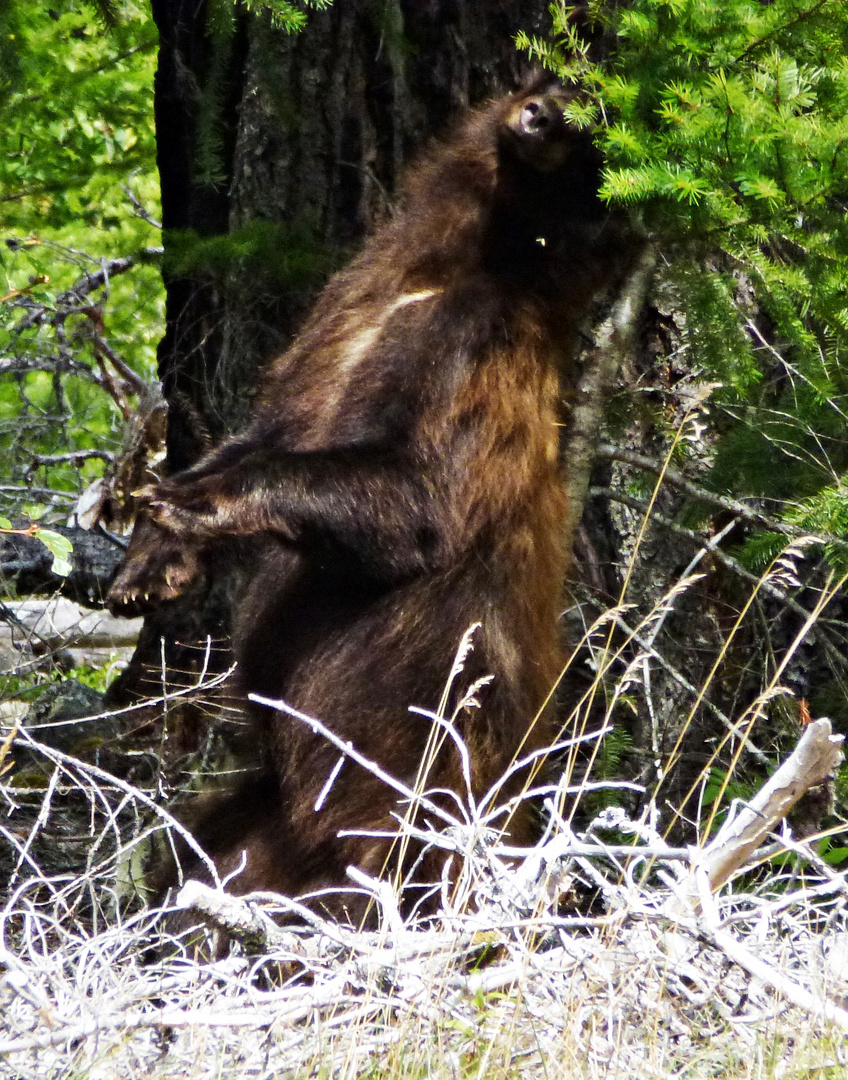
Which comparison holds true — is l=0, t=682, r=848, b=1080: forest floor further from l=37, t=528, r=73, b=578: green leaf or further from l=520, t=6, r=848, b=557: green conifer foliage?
l=520, t=6, r=848, b=557: green conifer foliage

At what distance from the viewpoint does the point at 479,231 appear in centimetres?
367

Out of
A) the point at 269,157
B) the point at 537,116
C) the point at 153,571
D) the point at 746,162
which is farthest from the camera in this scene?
the point at 269,157

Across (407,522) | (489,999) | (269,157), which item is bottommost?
(489,999)

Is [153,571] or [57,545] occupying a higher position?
[57,545]

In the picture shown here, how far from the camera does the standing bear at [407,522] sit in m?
3.30

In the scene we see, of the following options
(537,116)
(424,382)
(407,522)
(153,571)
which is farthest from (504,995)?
(537,116)

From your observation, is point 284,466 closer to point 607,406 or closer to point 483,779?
point 483,779

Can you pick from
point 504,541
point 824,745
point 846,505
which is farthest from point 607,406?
point 824,745

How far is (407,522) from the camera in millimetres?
3305

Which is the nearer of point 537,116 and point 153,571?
point 153,571

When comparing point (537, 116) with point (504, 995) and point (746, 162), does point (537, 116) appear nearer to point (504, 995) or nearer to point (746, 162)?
point (746, 162)

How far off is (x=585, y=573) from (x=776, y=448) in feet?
3.29

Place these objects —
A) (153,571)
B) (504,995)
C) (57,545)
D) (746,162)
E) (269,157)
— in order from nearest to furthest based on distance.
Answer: (504,995) < (746,162) < (57,545) < (153,571) < (269,157)

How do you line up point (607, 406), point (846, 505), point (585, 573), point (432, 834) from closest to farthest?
point (432, 834)
point (846, 505)
point (607, 406)
point (585, 573)
